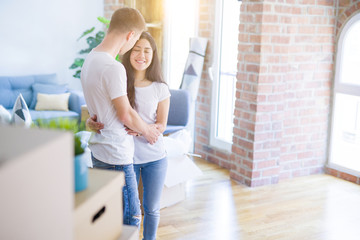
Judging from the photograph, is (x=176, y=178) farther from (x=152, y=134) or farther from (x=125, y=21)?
(x=125, y=21)

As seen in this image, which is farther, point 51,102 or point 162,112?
point 51,102

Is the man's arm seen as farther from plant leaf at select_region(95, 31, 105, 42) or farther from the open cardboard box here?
plant leaf at select_region(95, 31, 105, 42)

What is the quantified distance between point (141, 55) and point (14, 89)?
397cm

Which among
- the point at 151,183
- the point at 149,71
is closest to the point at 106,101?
the point at 149,71

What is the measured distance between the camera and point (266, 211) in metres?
3.62

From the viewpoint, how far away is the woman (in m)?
2.30

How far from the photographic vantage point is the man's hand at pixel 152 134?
218 cm

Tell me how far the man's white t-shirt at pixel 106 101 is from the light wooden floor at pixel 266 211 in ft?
4.13

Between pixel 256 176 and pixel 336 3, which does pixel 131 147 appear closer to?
pixel 256 176

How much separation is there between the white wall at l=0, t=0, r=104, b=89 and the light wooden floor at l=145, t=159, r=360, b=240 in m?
3.09

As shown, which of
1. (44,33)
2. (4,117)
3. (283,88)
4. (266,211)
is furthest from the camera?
(44,33)

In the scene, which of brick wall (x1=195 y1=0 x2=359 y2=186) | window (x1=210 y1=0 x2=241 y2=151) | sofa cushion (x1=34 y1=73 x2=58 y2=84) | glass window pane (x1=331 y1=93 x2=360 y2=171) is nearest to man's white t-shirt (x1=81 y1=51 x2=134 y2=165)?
brick wall (x1=195 y1=0 x2=359 y2=186)

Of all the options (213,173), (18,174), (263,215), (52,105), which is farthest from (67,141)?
(52,105)

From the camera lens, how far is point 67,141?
975 millimetres
